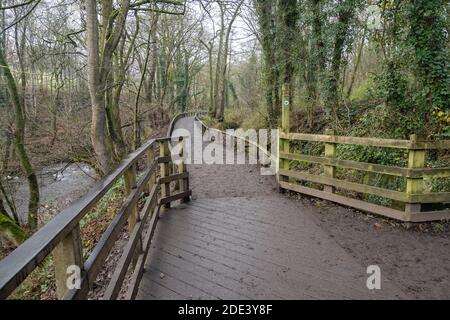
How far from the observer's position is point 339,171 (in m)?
6.30

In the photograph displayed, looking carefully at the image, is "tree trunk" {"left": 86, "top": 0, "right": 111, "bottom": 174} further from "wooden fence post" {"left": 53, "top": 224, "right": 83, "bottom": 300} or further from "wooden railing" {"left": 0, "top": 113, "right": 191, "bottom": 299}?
"wooden fence post" {"left": 53, "top": 224, "right": 83, "bottom": 300}

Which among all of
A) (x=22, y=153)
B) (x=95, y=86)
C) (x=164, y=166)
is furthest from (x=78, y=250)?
(x=22, y=153)

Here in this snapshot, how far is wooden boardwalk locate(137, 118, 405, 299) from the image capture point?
9.29ft

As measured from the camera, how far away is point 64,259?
5.32 ft

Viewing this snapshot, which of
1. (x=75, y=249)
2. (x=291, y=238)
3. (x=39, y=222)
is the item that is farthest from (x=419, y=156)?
(x=39, y=222)

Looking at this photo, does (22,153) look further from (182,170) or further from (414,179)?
(414,179)

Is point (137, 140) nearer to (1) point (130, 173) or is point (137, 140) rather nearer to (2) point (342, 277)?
(1) point (130, 173)

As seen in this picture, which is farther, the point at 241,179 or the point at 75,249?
the point at 241,179

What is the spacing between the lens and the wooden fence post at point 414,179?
402cm

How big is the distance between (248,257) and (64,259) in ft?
7.32

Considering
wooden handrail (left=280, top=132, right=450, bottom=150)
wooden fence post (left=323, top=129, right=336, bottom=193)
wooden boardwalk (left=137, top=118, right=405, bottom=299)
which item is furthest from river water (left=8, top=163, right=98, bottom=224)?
wooden handrail (left=280, top=132, right=450, bottom=150)

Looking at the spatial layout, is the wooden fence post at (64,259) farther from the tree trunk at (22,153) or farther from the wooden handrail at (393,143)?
the tree trunk at (22,153)

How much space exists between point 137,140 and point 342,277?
11.3 m

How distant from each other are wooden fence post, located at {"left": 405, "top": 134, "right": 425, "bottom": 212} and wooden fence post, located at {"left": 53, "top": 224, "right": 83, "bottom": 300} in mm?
4050
